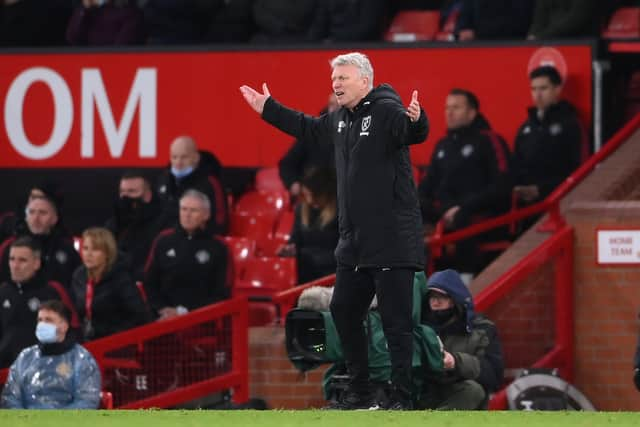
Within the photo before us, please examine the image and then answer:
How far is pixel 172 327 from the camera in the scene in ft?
35.2

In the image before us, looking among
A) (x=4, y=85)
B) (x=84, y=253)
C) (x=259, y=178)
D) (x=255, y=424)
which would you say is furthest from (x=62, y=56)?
(x=255, y=424)

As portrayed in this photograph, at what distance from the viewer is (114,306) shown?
11266mm

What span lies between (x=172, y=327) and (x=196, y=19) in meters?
4.44

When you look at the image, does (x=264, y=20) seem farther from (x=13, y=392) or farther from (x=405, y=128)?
(x=405, y=128)

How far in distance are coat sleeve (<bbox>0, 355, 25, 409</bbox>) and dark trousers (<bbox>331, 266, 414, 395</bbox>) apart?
2.57 metres

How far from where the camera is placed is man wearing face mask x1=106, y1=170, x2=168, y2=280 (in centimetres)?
1272

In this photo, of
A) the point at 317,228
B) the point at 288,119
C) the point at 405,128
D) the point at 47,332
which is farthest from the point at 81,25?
the point at 405,128

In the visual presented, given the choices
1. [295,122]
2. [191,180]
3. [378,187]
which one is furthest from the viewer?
[191,180]

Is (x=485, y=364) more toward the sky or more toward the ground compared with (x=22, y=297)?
more toward the ground

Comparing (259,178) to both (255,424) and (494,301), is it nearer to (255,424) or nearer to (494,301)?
(494,301)

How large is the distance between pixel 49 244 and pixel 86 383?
92.1 inches

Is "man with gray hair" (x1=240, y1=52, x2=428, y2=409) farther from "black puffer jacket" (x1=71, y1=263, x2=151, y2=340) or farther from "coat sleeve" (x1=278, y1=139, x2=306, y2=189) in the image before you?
"coat sleeve" (x1=278, y1=139, x2=306, y2=189)

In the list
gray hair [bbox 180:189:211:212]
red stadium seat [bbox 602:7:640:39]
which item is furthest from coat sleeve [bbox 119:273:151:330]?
red stadium seat [bbox 602:7:640:39]

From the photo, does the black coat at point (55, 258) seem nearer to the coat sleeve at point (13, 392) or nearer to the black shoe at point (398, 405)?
the coat sleeve at point (13, 392)
